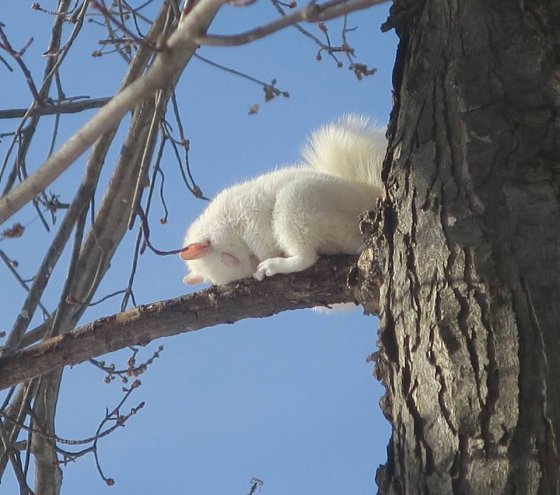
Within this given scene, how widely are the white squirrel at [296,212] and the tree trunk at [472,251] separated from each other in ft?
1.42

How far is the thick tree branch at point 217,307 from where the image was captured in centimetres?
237

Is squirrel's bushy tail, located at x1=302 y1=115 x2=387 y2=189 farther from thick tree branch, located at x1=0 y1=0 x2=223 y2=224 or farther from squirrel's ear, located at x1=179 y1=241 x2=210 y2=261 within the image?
thick tree branch, located at x1=0 y1=0 x2=223 y2=224

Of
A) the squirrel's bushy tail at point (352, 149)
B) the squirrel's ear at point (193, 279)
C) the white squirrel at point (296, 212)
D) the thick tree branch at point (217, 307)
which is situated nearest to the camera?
the thick tree branch at point (217, 307)

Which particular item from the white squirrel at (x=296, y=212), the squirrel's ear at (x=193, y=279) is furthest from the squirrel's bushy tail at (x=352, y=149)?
the squirrel's ear at (x=193, y=279)

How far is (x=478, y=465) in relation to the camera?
163cm

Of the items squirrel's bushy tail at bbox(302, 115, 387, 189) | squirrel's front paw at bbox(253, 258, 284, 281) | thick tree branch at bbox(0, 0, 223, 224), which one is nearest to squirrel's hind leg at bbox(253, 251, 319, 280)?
squirrel's front paw at bbox(253, 258, 284, 281)

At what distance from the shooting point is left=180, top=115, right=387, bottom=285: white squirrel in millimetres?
2490

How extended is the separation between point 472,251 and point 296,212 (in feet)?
2.91

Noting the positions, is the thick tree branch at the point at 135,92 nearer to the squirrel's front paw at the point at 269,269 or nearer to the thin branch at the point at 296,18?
the thin branch at the point at 296,18

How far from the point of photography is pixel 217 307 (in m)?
2.38

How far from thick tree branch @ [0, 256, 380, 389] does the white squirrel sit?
0.07m

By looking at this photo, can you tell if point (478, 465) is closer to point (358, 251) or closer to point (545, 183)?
point (545, 183)

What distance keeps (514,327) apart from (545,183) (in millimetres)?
299

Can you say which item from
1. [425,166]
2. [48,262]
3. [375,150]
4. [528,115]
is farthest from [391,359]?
[48,262]
